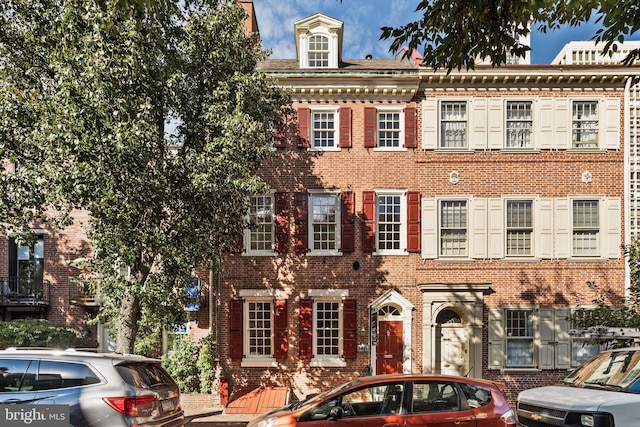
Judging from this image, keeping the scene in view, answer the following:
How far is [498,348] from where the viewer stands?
612 inches

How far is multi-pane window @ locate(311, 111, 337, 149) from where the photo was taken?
1648 centimetres

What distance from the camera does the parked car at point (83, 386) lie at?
6.54 metres

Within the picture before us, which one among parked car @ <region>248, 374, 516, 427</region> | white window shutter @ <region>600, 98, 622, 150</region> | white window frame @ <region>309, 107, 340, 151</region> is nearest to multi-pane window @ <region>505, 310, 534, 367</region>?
white window shutter @ <region>600, 98, 622, 150</region>

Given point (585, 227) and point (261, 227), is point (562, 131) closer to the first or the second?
point (585, 227)

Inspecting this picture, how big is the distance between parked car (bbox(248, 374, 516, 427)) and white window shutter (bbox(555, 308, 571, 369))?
29.9 ft

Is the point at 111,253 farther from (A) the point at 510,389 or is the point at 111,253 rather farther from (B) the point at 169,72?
(A) the point at 510,389

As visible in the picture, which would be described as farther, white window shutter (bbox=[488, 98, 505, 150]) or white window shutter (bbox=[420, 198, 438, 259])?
white window shutter (bbox=[488, 98, 505, 150])

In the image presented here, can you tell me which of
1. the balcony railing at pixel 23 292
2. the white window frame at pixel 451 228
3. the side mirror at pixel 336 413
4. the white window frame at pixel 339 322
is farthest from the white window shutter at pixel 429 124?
the balcony railing at pixel 23 292

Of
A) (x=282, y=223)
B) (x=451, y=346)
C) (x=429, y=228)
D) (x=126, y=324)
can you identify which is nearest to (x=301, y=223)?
(x=282, y=223)

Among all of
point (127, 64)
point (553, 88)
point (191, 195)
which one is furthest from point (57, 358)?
point (553, 88)

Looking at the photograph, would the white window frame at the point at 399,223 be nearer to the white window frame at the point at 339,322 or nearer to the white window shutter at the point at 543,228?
the white window frame at the point at 339,322

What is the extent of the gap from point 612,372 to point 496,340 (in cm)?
805

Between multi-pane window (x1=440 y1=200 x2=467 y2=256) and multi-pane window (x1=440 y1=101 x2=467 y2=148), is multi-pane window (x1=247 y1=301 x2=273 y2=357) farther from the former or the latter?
multi-pane window (x1=440 y1=101 x2=467 y2=148)

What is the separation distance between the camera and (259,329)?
628 inches
